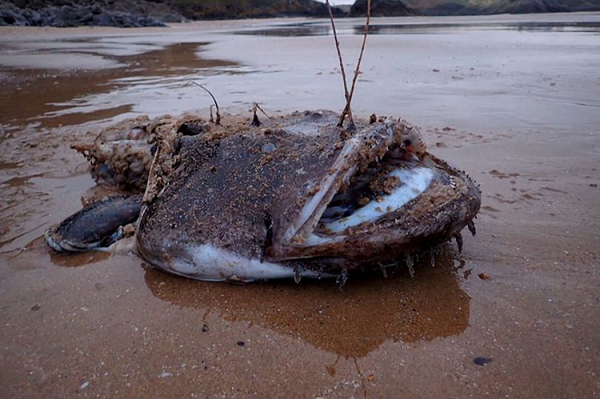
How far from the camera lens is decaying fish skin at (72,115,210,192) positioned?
328 centimetres

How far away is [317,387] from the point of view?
1668 mm

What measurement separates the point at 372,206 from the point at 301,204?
348mm

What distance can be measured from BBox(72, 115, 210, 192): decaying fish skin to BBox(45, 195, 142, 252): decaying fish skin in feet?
1.67

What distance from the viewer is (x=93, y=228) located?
2.73m

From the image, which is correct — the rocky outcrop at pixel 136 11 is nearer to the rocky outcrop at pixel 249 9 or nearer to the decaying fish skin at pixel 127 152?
the rocky outcrop at pixel 249 9

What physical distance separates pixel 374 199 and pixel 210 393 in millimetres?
1115

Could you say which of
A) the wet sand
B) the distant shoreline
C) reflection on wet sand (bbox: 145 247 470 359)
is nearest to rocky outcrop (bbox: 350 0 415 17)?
the distant shoreline

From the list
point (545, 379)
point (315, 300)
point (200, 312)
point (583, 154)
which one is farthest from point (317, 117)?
point (583, 154)

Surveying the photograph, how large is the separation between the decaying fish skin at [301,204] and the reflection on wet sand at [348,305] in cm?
10

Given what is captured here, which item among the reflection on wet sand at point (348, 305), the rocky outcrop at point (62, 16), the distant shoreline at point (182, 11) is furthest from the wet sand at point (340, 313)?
the distant shoreline at point (182, 11)

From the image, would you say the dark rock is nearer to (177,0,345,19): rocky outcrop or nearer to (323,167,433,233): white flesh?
(323,167,433,233): white flesh

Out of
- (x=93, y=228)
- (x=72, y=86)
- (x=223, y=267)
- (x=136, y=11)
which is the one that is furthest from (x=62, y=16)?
(x=223, y=267)

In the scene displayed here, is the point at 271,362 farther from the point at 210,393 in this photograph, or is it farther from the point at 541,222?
the point at 541,222

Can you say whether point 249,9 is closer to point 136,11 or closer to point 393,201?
point 136,11
